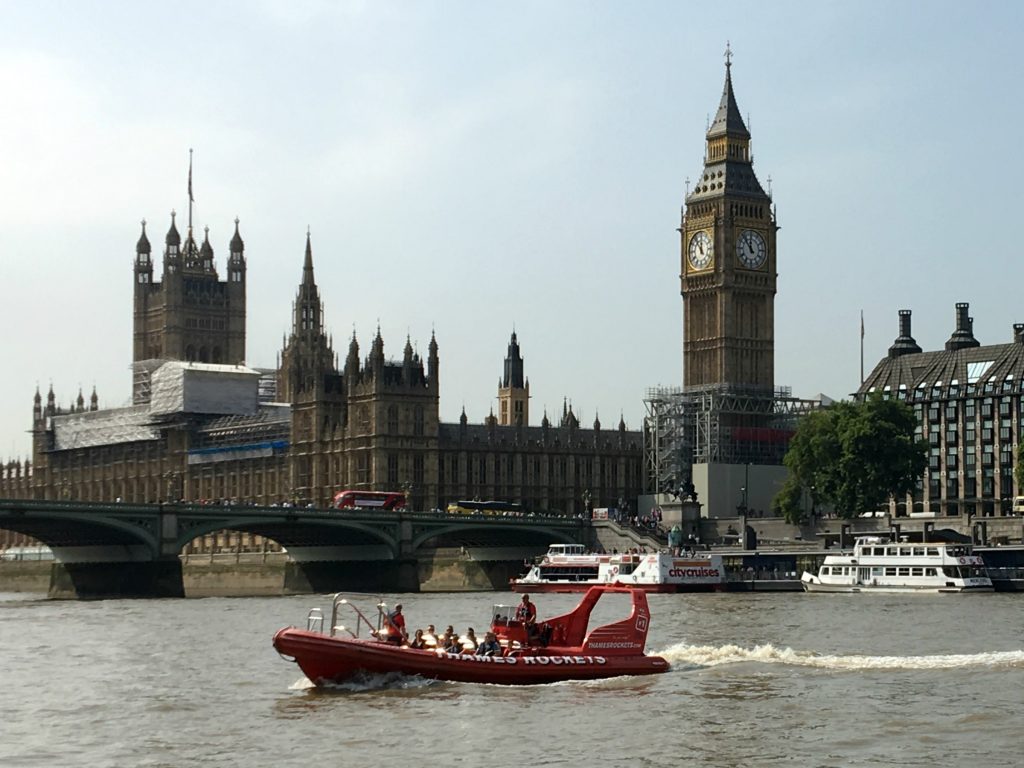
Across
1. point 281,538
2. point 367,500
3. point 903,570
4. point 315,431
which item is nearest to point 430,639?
point 903,570

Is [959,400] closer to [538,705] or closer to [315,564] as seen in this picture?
[315,564]

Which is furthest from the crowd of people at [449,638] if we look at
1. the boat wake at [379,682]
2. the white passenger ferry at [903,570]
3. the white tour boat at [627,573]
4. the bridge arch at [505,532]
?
the bridge arch at [505,532]

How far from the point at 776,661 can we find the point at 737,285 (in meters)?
114

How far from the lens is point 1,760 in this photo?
47.2 m

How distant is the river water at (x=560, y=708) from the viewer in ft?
156

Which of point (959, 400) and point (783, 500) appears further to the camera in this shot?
point (959, 400)

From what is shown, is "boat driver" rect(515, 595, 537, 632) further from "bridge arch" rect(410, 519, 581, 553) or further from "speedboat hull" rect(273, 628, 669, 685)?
"bridge arch" rect(410, 519, 581, 553)

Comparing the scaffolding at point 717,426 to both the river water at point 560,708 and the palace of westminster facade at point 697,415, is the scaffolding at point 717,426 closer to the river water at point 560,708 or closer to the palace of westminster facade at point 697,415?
the palace of westminster facade at point 697,415

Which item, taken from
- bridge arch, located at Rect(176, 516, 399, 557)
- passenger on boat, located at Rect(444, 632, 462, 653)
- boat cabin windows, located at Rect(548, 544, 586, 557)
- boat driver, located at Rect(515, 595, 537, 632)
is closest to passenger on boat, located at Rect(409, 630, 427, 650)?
passenger on boat, located at Rect(444, 632, 462, 653)

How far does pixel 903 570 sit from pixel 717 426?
5624 centimetres

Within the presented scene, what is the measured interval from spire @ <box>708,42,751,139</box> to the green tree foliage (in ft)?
126

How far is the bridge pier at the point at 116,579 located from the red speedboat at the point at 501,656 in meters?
70.0

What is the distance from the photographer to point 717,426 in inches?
6722

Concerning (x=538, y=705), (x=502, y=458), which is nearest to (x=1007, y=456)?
(x=502, y=458)
